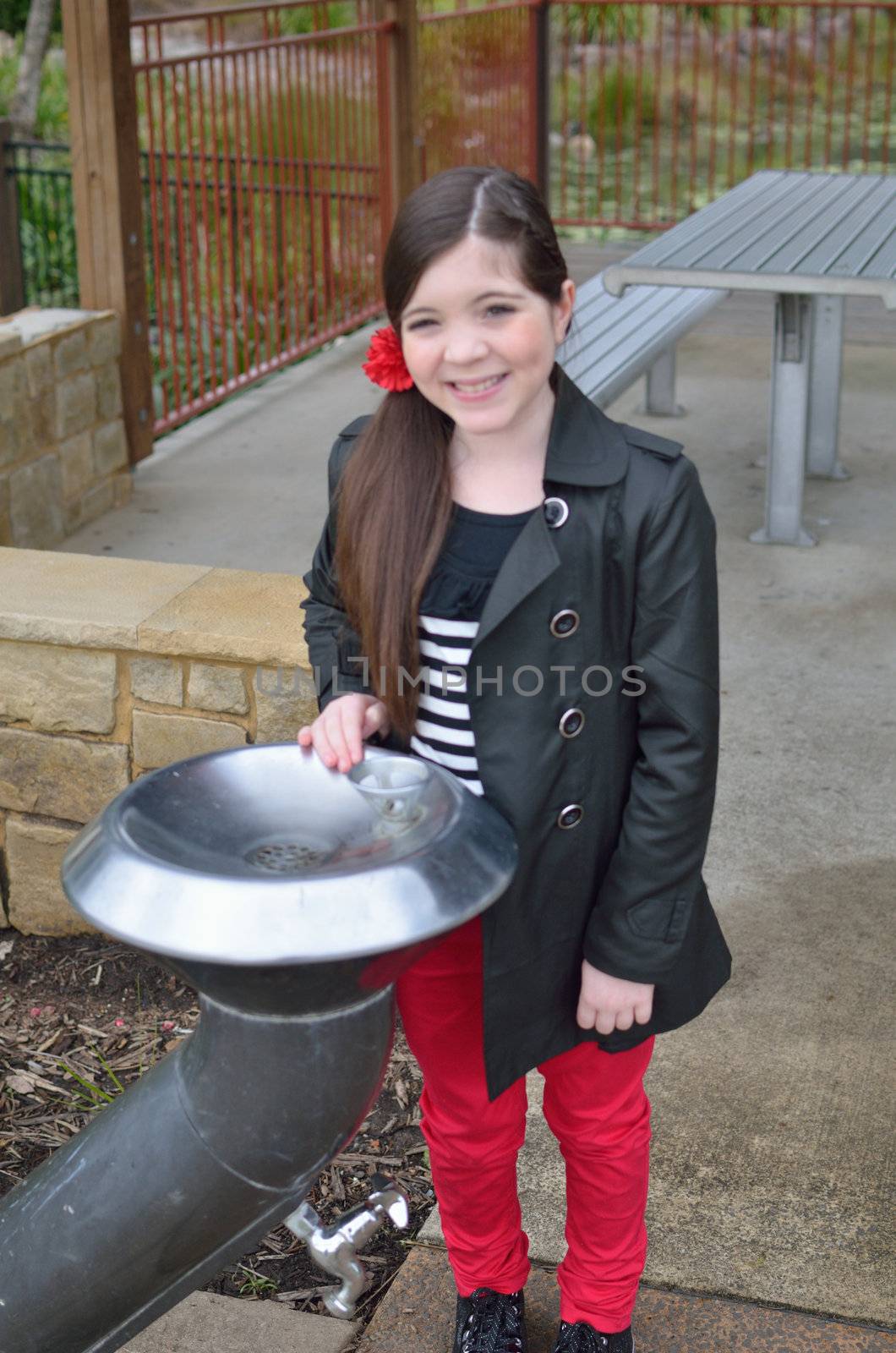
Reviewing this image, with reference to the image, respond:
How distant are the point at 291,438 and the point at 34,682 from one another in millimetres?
3420

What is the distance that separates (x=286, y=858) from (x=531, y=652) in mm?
378

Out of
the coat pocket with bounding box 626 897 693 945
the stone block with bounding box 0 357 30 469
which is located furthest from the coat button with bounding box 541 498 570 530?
the stone block with bounding box 0 357 30 469

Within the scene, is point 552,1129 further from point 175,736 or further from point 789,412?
point 789,412

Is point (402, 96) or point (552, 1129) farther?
point (402, 96)

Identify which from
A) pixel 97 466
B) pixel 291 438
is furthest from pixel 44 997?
pixel 291 438

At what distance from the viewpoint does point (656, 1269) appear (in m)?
2.16

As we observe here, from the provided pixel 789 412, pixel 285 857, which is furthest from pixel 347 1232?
pixel 789 412

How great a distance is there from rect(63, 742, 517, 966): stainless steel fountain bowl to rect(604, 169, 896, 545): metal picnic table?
119 inches

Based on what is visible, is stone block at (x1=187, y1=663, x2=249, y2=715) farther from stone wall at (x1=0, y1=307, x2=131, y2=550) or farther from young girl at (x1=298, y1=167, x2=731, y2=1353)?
stone wall at (x1=0, y1=307, x2=131, y2=550)

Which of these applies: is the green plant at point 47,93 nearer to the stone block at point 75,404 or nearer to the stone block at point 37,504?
the stone block at point 75,404

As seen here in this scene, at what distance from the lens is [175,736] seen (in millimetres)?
2834

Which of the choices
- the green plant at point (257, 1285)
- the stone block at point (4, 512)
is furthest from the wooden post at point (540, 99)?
the green plant at point (257, 1285)

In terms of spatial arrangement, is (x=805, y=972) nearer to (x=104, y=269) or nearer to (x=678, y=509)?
(x=678, y=509)

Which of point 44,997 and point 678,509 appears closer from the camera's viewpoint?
point 678,509
